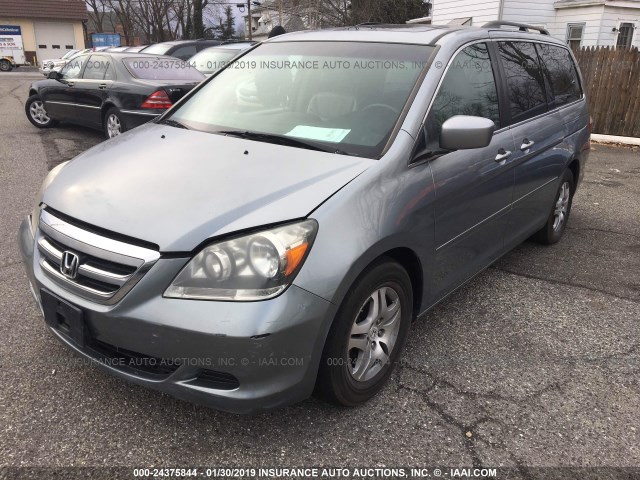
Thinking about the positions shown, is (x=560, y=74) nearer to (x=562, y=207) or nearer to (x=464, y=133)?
(x=562, y=207)

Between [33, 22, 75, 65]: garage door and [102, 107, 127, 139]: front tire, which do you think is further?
[33, 22, 75, 65]: garage door

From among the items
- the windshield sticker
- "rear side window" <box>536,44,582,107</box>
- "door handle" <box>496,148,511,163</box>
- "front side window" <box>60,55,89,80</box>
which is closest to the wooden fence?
"rear side window" <box>536,44,582,107</box>

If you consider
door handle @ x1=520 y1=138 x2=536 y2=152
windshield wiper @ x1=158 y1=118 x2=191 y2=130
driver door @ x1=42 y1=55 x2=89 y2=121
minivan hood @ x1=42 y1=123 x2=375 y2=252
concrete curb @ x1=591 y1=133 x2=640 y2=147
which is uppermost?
windshield wiper @ x1=158 y1=118 x2=191 y2=130

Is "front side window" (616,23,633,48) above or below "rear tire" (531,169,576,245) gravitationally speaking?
above

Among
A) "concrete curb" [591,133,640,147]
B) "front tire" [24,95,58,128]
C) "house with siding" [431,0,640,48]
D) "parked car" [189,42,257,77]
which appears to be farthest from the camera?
"house with siding" [431,0,640,48]

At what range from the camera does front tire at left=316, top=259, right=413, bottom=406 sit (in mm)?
2299

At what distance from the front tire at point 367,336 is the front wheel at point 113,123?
6.75 metres

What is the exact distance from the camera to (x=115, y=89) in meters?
8.29

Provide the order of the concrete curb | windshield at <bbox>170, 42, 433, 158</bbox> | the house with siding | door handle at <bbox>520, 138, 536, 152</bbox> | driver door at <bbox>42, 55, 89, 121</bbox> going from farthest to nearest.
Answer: the house with siding → the concrete curb → driver door at <bbox>42, 55, 89, 121</bbox> → door handle at <bbox>520, 138, 536, 152</bbox> → windshield at <bbox>170, 42, 433, 158</bbox>

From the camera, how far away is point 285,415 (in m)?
2.53

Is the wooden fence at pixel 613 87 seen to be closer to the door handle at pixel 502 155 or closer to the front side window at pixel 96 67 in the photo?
the door handle at pixel 502 155

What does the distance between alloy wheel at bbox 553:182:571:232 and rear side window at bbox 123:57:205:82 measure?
5.96 m

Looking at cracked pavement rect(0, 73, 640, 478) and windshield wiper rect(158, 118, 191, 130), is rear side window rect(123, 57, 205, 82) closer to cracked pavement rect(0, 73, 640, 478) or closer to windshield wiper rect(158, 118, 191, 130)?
cracked pavement rect(0, 73, 640, 478)

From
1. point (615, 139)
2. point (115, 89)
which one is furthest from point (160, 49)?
point (615, 139)
